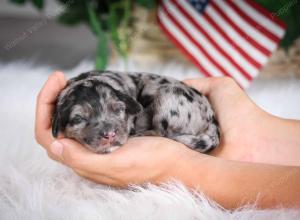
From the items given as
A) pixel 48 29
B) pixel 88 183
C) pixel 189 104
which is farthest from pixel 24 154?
pixel 48 29

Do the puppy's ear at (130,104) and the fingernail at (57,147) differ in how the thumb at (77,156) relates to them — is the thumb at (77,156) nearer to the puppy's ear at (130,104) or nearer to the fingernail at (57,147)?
the fingernail at (57,147)

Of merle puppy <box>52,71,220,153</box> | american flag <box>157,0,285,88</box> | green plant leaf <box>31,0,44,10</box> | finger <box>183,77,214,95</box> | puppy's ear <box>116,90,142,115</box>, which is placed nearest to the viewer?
merle puppy <box>52,71,220,153</box>

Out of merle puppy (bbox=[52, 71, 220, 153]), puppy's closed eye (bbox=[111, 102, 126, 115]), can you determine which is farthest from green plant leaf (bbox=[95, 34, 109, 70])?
puppy's closed eye (bbox=[111, 102, 126, 115])

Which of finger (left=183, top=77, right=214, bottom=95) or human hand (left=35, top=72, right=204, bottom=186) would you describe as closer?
human hand (left=35, top=72, right=204, bottom=186)

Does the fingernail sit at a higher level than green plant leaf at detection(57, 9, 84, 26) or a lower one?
higher

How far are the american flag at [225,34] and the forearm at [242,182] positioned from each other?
2048 millimetres

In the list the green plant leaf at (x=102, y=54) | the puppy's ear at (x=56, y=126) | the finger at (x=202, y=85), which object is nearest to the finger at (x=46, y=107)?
the puppy's ear at (x=56, y=126)

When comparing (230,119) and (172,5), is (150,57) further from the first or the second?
(230,119)

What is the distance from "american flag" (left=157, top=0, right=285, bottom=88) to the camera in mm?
4355

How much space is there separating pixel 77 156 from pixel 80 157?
16 mm

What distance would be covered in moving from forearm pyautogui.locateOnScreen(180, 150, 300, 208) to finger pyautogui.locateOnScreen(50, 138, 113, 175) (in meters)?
0.41

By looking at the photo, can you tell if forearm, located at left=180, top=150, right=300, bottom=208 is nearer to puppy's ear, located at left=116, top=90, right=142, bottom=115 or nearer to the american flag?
puppy's ear, located at left=116, top=90, right=142, bottom=115

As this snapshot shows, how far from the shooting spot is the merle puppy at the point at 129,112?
2395 mm

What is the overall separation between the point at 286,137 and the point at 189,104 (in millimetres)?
707
